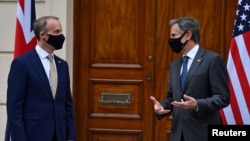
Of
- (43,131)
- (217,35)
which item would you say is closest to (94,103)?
(217,35)

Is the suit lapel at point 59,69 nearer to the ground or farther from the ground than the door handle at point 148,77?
farther from the ground

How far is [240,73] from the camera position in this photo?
6.06 metres

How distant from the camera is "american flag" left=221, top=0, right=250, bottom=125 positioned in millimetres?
6062

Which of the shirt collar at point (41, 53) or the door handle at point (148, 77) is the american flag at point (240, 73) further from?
the shirt collar at point (41, 53)

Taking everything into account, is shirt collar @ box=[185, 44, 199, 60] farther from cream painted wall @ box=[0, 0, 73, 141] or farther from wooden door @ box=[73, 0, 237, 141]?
cream painted wall @ box=[0, 0, 73, 141]

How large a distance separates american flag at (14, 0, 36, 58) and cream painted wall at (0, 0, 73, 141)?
2.22 feet

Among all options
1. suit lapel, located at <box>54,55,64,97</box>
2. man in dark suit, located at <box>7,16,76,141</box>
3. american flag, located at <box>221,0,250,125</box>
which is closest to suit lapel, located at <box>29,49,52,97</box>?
man in dark suit, located at <box>7,16,76,141</box>

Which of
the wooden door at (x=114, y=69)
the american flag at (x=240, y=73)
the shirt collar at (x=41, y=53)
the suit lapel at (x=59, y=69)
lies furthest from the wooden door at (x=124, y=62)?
the shirt collar at (x=41, y=53)

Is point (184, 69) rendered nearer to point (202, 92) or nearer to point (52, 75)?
point (202, 92)

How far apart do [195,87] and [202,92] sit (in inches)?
2.8

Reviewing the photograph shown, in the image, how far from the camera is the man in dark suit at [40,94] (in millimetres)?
4961

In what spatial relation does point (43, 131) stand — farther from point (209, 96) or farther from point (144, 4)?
point (144, 4)

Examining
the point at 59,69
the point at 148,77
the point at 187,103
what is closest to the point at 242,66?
the point at 148,77

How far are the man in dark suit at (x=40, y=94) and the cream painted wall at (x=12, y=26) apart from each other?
1.80 metres
